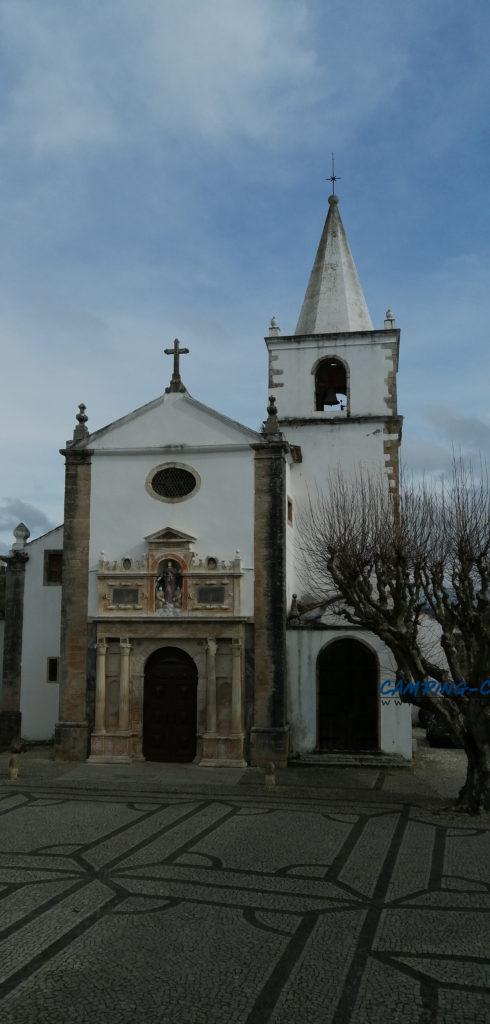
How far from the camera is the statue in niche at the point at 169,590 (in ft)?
68.8

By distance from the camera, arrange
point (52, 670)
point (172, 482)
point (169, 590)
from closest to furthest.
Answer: point (169, 590) < point (172, 482) < point (52, 670)

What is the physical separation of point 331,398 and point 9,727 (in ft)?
46.7

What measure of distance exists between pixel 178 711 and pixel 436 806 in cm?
745

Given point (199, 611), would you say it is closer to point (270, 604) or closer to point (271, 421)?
point (270, 604)

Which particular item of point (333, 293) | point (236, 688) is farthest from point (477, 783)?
point (333, 293)

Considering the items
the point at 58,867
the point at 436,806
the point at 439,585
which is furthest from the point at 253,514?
the point at 58,867

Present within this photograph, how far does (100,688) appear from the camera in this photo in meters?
20.7

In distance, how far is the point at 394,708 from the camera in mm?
20719

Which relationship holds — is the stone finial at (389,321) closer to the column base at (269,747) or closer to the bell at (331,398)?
the bell at (331,398)

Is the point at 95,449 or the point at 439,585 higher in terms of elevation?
the point at 95,449

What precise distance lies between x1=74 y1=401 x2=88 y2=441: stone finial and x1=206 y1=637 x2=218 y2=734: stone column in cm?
684

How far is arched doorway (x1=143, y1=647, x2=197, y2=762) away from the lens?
810 inches

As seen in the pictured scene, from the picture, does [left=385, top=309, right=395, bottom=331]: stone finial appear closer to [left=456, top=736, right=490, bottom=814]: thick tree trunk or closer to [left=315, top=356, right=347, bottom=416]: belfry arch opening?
[left=315, top=356, right=347, bottom=416]: belfry arch opening

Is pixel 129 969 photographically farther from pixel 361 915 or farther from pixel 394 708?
pixel 394 708
